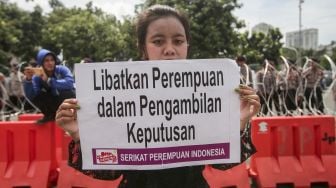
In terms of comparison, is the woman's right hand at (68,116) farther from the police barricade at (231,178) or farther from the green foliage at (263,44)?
the green foliage at (263,44)

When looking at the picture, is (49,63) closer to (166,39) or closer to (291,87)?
(166,39)

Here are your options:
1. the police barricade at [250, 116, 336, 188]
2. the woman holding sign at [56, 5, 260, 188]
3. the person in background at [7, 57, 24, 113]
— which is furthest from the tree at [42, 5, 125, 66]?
the woman holding sign at [56, 5, 260, 188]

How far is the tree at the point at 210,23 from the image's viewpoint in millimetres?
31422

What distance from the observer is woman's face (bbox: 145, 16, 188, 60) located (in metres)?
1.90

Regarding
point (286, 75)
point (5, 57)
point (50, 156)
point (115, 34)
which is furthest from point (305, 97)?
point (115, 34)

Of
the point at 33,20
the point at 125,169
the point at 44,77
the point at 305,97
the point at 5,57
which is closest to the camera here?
the point at 125,169

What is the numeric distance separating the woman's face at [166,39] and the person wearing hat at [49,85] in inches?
157

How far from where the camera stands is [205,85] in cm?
196

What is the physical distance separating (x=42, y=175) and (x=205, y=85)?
422 cm

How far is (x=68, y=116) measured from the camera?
1.88 meters

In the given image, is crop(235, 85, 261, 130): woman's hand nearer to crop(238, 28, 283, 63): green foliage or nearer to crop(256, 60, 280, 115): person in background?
crop(256, 60, 280, 115): person in background

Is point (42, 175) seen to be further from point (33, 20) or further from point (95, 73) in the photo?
point (33, 20)

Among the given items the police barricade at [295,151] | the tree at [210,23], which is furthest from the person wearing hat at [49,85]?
the tree at [210,23]

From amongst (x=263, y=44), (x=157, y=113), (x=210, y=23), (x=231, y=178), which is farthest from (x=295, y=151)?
(x=263, y=44)
